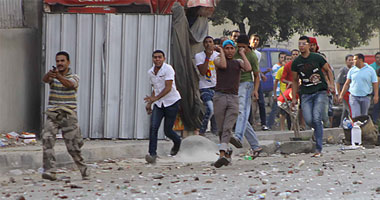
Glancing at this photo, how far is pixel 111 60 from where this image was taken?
523 inches

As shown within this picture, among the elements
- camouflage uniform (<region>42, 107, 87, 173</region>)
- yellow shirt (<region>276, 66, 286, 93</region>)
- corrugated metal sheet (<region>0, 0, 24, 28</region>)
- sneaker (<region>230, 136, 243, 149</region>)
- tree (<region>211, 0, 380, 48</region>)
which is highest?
tree (<region>211, 0, 380, 48</region>)

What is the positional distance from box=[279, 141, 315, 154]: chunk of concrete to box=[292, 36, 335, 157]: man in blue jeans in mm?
1285

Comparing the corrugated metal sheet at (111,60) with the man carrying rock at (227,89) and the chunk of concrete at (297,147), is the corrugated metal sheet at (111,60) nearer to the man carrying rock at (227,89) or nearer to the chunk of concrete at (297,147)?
the chunk of concrete at (297,147)

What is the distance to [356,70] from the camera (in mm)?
15820

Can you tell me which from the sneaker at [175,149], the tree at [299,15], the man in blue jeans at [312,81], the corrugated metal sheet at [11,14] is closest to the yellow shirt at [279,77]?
the man in blue jeans at [312,81]

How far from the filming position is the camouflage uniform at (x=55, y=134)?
27.6 feet

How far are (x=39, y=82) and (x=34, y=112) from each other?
0.51m

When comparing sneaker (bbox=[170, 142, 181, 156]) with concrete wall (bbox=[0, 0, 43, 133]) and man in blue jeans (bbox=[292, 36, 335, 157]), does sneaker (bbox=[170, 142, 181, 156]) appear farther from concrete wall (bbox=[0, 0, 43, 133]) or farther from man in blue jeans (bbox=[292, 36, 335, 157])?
concrete wall (bbox=[0, 0, 43, 133])

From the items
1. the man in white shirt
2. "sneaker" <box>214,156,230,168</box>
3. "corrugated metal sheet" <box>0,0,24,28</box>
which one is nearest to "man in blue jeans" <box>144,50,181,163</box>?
"sneaker" <box>214,156,230,168</box>

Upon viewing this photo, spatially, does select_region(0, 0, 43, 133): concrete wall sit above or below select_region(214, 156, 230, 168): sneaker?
above

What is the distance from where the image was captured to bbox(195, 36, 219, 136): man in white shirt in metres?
12.8

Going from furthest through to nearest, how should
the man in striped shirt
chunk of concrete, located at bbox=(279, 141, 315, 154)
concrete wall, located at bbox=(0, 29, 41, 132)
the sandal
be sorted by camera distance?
concrete wall, located at bbox=(0, 29, 41, 132) < chunk of concrete, located at bbox=(279, 141, 315, 154) < the sandal < the man in striped shirt

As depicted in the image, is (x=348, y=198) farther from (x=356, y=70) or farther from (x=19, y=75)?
(x=356, y=70)

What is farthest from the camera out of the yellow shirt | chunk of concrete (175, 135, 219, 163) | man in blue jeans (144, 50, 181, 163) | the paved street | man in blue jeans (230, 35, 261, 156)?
the yellow shirt
